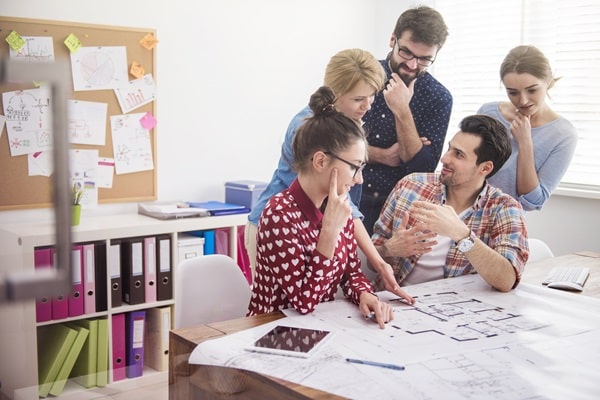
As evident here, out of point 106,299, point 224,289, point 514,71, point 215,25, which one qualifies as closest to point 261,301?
point 224,289

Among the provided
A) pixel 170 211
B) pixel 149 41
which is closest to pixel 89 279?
pixel 170 211

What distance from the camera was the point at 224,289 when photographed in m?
2.11

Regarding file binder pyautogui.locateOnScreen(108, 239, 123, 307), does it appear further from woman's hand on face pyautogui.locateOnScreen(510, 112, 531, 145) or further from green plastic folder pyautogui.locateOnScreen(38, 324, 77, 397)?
woman's hand on face pyautogui.locateOnScreen(510, 112, 531, 145)

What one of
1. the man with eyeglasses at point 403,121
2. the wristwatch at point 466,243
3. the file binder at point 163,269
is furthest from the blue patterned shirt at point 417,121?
the file binder at point 163,269

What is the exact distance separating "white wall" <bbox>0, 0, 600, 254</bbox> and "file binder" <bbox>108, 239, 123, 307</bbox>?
1.06ft

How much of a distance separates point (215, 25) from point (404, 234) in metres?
2.10

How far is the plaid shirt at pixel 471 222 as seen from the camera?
2.11 metres

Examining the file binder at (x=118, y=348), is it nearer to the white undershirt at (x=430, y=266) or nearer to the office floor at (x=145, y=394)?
the office floor at (x=145, y=394)

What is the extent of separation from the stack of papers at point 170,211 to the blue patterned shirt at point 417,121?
1.05m

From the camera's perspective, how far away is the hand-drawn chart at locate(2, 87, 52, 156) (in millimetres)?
3072

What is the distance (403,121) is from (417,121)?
0.50 ft

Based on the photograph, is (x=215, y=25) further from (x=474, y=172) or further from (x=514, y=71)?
(x=474, y=172)

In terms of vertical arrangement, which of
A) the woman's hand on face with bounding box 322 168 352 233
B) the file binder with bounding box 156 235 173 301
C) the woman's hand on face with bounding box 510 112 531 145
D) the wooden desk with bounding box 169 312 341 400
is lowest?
the file binder with bounding box 156 235 173 301

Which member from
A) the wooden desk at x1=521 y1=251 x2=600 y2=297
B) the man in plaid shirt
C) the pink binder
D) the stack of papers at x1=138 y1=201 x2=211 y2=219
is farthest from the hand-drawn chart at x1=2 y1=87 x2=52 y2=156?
the wooden desk at x1=521 y1=251 x2=600 y2=297
